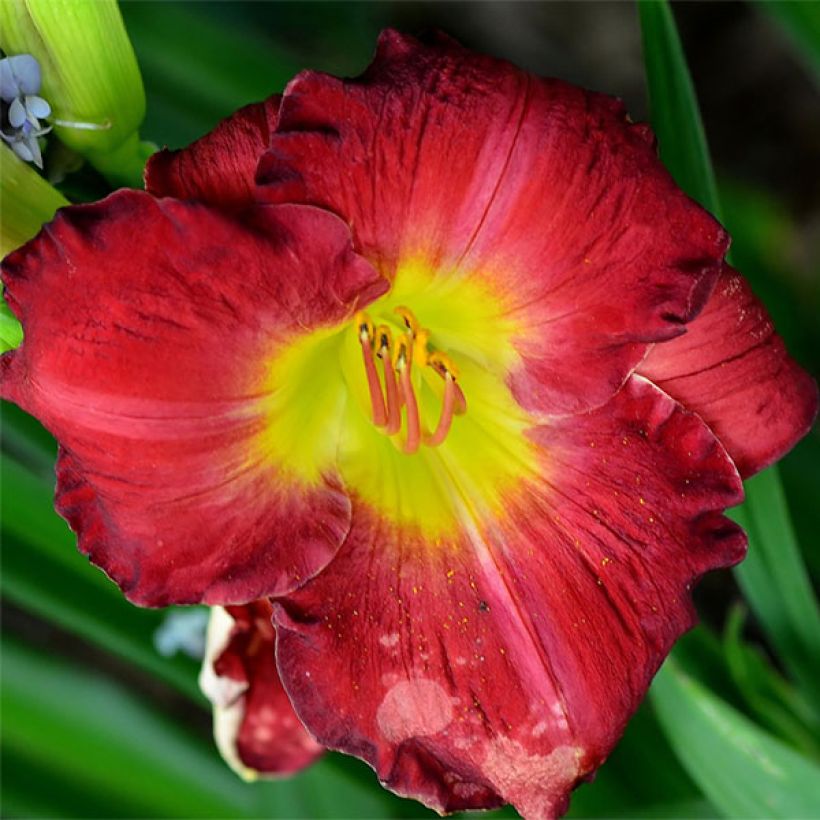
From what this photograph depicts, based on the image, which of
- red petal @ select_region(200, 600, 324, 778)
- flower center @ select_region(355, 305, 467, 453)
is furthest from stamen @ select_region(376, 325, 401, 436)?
red petal @ select_region(200, 600, 324, 778)

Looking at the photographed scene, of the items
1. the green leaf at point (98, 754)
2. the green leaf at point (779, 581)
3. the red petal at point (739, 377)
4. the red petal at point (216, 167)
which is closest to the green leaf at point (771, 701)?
the green leaf at point (779, 581)

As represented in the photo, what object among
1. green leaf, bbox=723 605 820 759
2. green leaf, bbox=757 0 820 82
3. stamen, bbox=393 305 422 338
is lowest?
green leaf, bbox=723 605 820 759

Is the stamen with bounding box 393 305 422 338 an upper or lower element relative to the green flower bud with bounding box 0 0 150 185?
lower

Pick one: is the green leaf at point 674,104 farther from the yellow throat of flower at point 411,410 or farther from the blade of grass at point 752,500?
the yellow throat of flower at point 411,410

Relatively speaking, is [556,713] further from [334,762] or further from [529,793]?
[334,762]

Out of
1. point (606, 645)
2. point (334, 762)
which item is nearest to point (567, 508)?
point (606, 645)

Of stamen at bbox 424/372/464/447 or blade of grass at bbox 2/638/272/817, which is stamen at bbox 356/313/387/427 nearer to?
stamen at bbox 424/372/464/447
